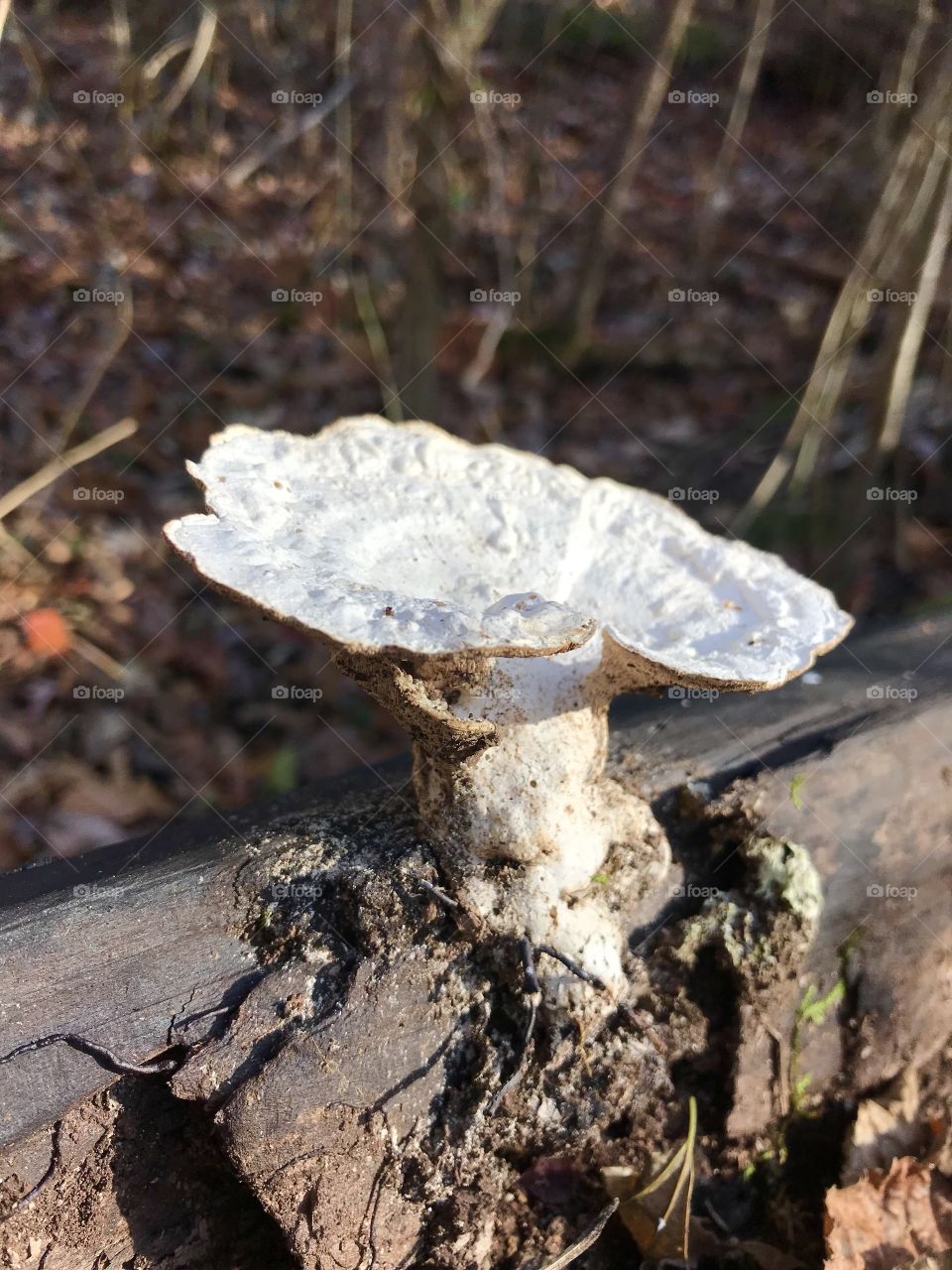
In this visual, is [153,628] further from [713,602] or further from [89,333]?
[713,602]

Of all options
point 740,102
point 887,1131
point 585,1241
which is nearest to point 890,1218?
point 887,1131

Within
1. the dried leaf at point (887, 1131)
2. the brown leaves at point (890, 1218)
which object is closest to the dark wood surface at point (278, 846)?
the dried leaf at point (887, 1131)

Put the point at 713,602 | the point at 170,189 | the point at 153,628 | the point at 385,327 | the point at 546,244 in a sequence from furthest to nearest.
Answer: the point at 546,244, the point at 170,189, the point at 385,327, the point at 153,628, the point at 713,602

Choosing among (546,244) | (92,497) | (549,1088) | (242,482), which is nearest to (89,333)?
(92,497)

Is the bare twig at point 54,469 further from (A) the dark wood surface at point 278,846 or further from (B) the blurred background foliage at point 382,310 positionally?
(A) the dark wood surface at point 278,846

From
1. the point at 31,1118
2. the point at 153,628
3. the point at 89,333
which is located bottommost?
the point at 153,628

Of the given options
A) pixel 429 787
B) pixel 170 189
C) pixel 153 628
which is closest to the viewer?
pixel 429 787
